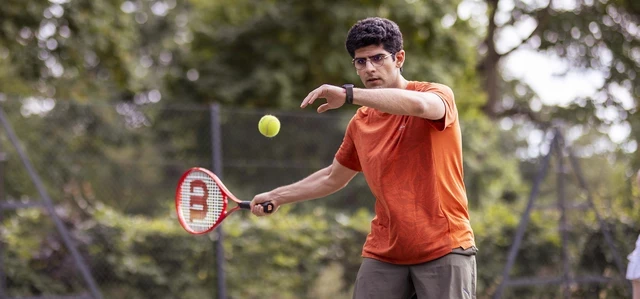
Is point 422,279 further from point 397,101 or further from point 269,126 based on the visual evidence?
point 269,126

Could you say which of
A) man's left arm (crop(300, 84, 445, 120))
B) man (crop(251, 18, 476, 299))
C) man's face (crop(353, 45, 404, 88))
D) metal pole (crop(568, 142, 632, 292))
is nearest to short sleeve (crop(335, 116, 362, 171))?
man (crop(251, 18, 476, 299))

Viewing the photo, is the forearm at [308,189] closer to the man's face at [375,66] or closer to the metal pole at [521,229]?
the man's face at [375,66]

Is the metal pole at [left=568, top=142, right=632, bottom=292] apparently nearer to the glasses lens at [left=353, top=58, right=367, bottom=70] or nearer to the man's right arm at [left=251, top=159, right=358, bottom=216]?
the man's right arm at [left=251, top=159, right=358, bottom=216]

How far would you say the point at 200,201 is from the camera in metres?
4.38

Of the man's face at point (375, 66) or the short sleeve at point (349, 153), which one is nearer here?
the man's face at point (375, 66)

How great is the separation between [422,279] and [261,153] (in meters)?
5.69

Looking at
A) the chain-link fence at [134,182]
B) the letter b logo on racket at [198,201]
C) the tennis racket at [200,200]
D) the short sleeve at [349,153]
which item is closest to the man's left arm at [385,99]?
the short sleeve at [349,153]

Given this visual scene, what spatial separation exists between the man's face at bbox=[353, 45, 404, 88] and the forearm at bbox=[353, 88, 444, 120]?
1.05ft

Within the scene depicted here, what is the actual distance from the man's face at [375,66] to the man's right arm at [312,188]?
0.64m

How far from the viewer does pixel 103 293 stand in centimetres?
713

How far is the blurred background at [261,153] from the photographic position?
7277mm

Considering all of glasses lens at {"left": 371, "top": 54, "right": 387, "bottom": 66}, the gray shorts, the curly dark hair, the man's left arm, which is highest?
the curly dark hair

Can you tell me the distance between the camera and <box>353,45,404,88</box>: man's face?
340 centimetres

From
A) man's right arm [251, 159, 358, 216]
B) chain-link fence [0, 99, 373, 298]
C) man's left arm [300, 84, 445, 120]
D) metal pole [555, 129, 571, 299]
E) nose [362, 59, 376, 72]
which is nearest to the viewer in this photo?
man's left arm [300, 84, 445, 120]
